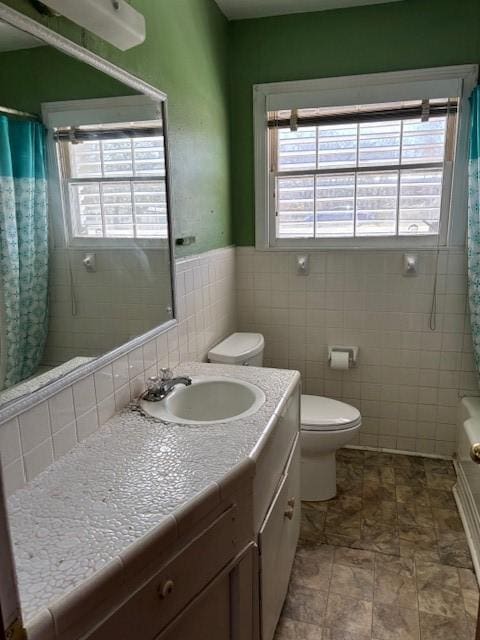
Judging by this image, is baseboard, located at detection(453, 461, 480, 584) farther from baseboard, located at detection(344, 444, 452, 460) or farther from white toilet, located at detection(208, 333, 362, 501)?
white toilet, located at detection(208, 333, 362, 501)

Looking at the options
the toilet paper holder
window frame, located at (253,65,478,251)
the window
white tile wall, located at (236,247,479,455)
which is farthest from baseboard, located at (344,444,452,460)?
the window

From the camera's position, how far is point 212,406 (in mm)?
1665

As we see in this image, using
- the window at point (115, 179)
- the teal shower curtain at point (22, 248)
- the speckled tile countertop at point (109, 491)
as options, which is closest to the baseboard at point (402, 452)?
the speckled tile countertop at point (109, 491)

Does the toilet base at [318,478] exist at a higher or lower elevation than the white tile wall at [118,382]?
lower

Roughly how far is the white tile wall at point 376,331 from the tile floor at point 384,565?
0.33 metres

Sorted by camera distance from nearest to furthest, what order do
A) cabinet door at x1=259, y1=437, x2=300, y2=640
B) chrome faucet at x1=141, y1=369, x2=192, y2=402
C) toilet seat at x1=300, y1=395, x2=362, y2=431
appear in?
1. cabinet door at x1=259, y1=437, x2=300, y2=640
2. chrome faucet at x1=141, y1=369, x2=192, y2=402
3. toilet seat at x1=300, y1=395, x2=362, y2=431

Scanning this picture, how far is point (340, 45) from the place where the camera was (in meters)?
2.37

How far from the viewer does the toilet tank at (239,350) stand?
2.18 metres

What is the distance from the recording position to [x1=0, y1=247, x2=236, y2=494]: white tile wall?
3.32ft

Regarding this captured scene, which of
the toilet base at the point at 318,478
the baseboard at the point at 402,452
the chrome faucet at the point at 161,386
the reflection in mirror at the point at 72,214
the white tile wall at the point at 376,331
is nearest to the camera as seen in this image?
the reflection in mirror at the point at 72,214

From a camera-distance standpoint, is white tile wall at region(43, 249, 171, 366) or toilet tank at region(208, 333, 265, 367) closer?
white tile wall at region(43, 249, 171, 366)

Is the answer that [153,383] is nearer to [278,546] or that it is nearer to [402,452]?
[278,546]

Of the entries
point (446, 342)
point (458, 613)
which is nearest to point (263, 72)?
point (446, 342)

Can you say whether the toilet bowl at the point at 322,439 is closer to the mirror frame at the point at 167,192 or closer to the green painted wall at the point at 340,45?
the mirror frame at the point at 167,192
